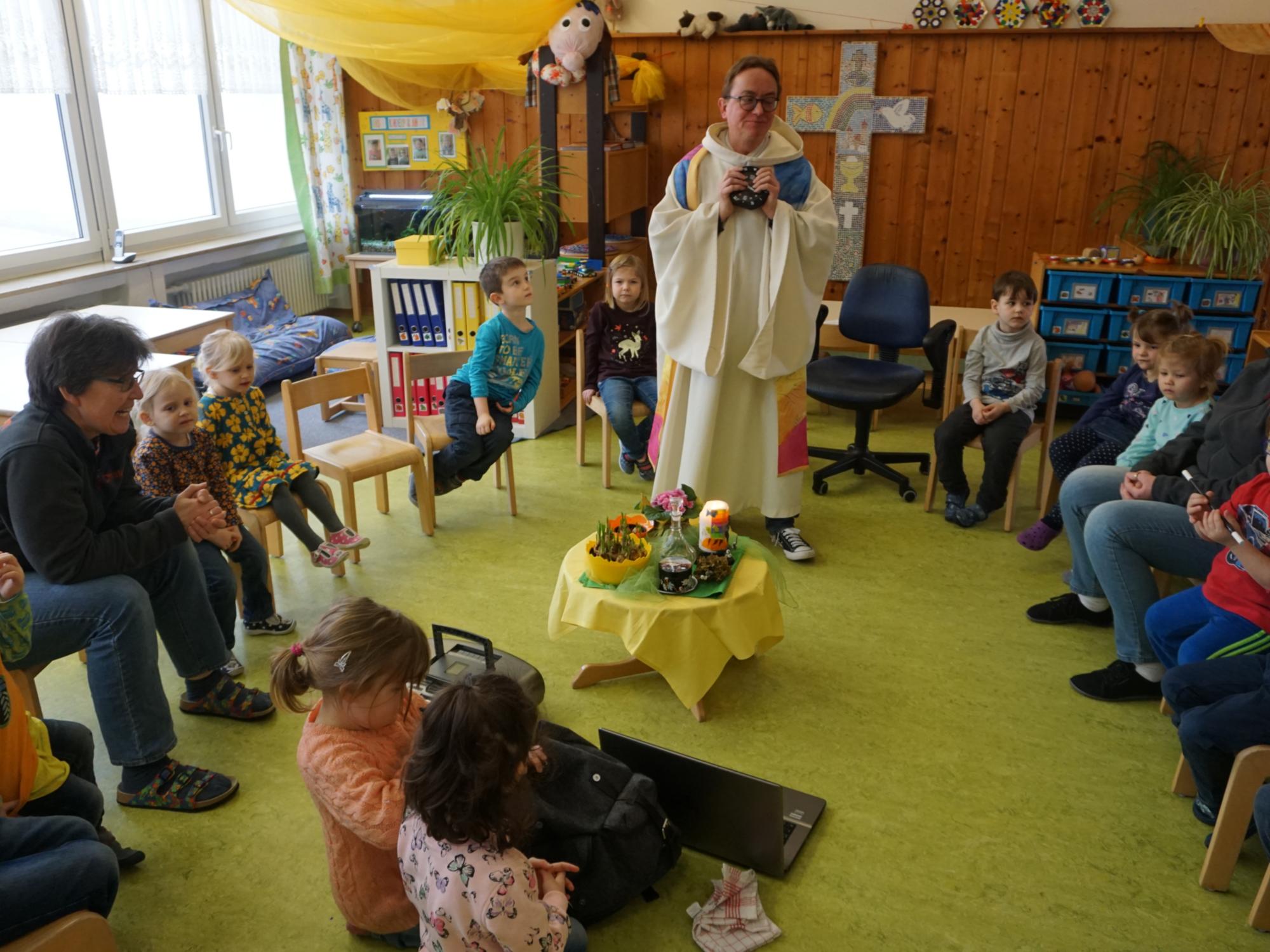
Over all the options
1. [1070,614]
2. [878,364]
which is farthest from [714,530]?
[878,364]

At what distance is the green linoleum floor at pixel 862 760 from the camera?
2.11 m

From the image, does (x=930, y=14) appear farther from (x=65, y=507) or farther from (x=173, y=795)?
(x=173, y=795)

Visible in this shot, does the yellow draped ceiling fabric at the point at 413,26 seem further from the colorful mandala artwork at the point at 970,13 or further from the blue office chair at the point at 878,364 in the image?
the colorful mandala artwork at the point at 970,13

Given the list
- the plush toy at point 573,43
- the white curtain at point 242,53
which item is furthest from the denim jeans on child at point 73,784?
the white curtain at point 242,53

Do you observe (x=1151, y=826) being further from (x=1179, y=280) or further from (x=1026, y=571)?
(x=1179, y=280)

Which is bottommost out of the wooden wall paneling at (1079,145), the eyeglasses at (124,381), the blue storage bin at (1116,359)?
the blue storage bin at (1116,359)

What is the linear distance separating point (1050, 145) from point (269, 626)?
5.01 m

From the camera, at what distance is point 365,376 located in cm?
389

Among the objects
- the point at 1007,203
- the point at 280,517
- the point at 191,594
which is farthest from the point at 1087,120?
the point at 191,594

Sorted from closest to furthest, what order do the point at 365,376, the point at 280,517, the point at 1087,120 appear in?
the point at 280,517
the point at 365,376
the point at 1087,120

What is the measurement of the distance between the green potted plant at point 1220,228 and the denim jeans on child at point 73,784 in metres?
4.91

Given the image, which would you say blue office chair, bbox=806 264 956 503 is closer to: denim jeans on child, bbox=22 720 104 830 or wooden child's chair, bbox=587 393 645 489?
wooden child's chair, bbox=587 393 645 489

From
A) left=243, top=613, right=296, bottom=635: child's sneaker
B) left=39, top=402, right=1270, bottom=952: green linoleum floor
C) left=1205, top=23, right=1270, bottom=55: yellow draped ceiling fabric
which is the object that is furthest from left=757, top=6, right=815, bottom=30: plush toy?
left=243, top=613, right=296, bottom=635: child's sneaker

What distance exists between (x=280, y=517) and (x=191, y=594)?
0.66 metres
